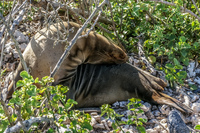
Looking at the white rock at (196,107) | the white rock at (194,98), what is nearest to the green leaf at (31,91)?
the white rock at (196,107)

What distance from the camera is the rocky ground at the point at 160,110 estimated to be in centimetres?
Answer: 293

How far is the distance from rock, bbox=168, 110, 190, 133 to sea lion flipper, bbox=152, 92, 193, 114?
46 cm

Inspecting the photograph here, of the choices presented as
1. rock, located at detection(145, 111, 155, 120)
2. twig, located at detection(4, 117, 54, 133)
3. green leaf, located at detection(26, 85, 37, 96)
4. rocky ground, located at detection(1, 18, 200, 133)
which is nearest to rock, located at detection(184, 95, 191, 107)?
rocky ground, located at detection(1, 18, 200, 133)

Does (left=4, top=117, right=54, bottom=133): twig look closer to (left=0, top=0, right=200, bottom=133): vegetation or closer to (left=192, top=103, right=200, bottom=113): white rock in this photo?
(left=0, top=0, right=200, bottom=133): vegetation

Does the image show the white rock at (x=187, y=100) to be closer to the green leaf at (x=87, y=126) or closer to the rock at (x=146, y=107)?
the rock at (x=146, y=107)

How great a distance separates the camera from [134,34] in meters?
4.33

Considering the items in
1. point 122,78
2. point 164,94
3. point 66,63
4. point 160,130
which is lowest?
point 160,130

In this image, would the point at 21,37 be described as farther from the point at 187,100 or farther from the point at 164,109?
the point at 187,100

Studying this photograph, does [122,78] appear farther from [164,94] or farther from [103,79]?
[164,94]

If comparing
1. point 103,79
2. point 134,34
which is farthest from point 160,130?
point 134,34

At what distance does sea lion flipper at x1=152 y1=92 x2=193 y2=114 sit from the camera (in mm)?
3285

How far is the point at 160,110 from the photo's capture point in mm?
3342

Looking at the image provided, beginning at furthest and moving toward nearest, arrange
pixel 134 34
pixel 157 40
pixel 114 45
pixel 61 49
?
pixel 134 34
pixel 114 45
pixel 157 40
pixel 61 49

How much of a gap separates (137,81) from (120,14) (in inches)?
52.5
